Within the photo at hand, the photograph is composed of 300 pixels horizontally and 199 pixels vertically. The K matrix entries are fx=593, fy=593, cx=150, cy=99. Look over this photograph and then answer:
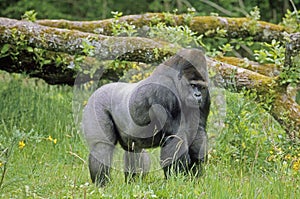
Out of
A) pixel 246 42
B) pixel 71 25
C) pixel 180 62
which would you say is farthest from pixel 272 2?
pixel 180 62

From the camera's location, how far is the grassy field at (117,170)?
A: 338 centimetres

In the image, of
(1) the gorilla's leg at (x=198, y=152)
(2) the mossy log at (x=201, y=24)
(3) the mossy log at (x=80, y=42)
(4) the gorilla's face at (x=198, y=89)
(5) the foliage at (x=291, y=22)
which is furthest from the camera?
(5) the foliage at (x=291, y=22)

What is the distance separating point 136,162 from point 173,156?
56 cm

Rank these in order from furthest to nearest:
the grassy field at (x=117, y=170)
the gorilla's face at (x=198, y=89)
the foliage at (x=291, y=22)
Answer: the foliage at (x=291, y=22)
the gorilla's face at (x=198, y=89)
the grassy field at (x=117, y=170)

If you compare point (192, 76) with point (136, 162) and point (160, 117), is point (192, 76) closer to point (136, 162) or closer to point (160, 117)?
point (160, 117)

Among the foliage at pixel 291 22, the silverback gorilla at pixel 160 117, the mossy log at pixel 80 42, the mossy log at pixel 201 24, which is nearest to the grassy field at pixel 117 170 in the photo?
the silverback gorilla at pixel 160 117

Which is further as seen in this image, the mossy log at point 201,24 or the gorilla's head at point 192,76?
the mossy log at point 201,24

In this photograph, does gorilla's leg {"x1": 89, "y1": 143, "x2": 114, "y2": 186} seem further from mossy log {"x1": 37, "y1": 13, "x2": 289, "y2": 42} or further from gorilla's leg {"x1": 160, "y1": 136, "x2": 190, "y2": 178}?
mossy log {"x1": 37, "y1": 13, "x2": 289, "y2": 42}

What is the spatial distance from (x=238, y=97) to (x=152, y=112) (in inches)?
47.7

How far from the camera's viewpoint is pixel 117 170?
436 centimetres

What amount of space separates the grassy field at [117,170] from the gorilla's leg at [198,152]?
62 millimetres

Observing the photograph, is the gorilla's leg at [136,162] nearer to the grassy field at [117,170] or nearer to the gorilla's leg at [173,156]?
the grassy field at [117,170]

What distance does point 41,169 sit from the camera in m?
4.30

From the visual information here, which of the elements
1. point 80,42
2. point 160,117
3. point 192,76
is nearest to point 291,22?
point 80,42
